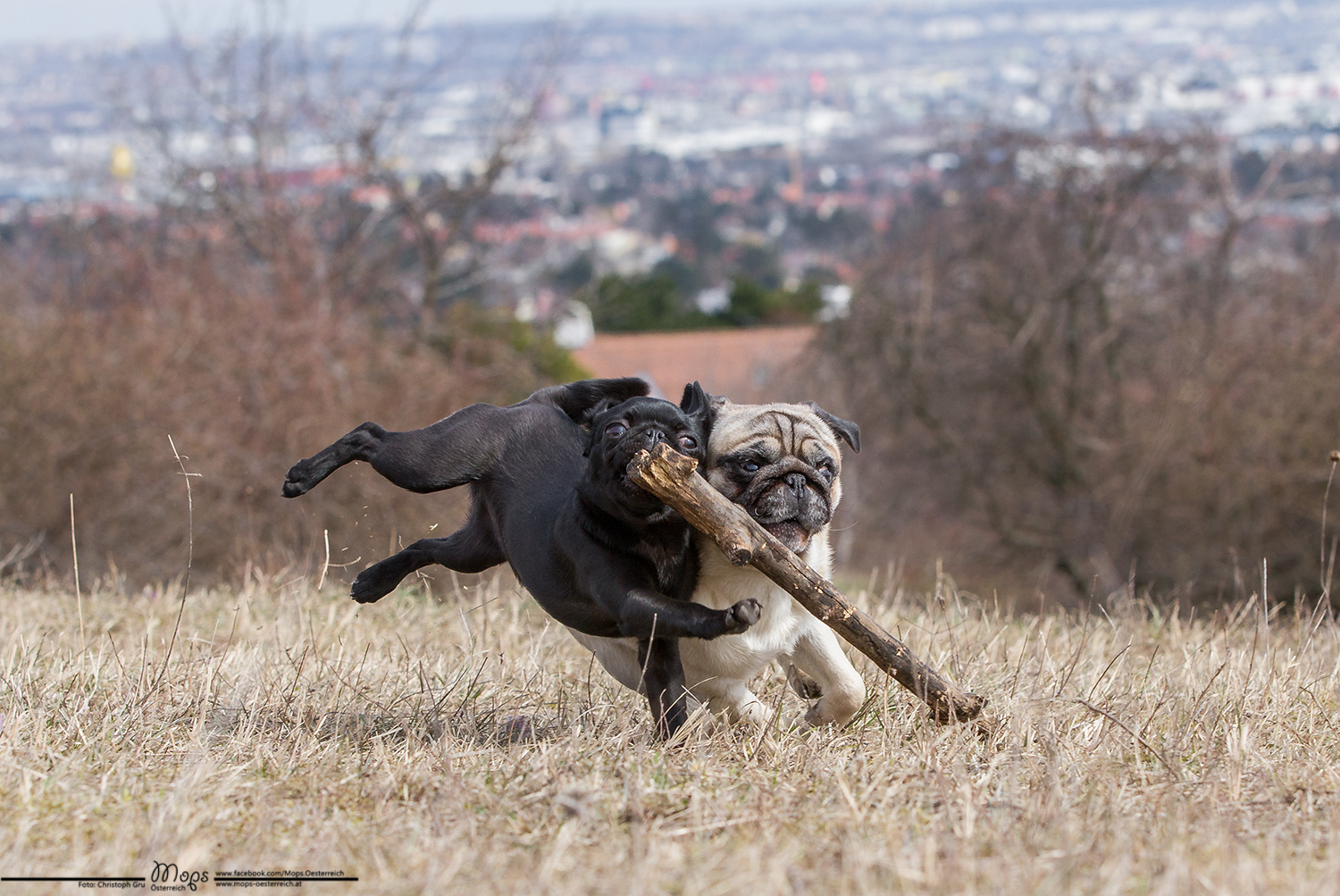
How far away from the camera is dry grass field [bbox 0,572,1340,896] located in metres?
3.01

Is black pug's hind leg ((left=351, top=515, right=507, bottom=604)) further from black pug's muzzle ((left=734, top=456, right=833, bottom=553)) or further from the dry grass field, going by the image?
black pug's muzzle ((left=734, top=456, right=833, bottom=553))

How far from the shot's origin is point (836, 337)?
2362 cm

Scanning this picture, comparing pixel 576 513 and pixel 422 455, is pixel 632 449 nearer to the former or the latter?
pixel 576 513

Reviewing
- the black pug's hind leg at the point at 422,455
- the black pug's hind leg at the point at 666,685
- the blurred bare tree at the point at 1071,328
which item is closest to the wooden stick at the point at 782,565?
the black pug's hind leg at the point at 666,685

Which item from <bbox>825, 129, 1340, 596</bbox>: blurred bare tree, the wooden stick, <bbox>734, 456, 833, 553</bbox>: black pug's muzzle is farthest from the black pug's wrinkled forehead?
<bbox>825, 129, 1340, 596</bbox>: blurred bare tree

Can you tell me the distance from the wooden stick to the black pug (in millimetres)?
125

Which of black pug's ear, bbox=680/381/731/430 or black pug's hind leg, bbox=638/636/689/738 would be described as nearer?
black pug's hind leg, bbox=638/636/689/738

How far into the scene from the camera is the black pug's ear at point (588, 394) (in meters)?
4.79

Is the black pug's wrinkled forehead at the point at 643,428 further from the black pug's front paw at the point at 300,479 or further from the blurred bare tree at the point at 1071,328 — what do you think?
the blurred bare tree at the point at 1071,328

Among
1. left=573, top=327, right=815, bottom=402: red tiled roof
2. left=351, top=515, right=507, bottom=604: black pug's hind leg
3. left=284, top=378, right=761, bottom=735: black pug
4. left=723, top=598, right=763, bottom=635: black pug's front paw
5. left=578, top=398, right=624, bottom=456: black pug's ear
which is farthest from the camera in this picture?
left=573, top=327, right=815, bottom=402: red tiled roof

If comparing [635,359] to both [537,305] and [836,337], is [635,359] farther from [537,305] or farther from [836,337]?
[836,337]

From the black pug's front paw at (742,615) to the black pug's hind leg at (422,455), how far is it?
3.91 feet

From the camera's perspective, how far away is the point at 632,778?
359 centimetres

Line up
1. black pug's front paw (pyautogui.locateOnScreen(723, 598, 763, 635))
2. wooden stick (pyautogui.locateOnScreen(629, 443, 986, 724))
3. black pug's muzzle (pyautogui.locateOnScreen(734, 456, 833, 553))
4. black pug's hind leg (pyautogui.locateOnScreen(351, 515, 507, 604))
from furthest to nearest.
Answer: black pug's hind leg (pyautogui.locateOnScreen(351, 515, 507, 604))
black pug's muzzle (pyautogui.locateOnScreen(734, 456, 833, 553))
wooden stick (pyautogui.locateOnScreen(629, 443, 986, 724))
black pug's front paw (pyautogui.locateOnScreen(723, 598, 763, 635))
